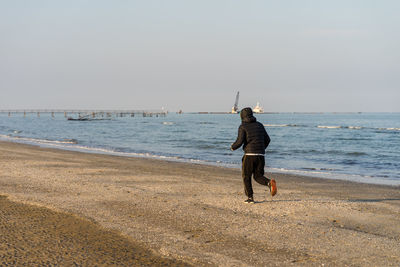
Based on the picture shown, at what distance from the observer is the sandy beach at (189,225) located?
4891 mm

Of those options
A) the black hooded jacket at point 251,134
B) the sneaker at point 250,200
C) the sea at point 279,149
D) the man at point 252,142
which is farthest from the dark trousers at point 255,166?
the sea at point 279,149

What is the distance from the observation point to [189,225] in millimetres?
6391

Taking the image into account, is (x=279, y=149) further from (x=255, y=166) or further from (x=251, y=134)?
(x=251, y=134)

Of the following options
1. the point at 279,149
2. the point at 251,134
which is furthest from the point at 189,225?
the point at 279,149

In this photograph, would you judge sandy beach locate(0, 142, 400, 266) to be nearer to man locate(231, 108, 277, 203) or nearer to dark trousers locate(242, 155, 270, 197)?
dark trousers locate(242, 155, 270, 197)

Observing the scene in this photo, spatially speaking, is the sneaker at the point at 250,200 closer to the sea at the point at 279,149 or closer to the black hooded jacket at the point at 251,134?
the black hooded jacket at the point at 251,134

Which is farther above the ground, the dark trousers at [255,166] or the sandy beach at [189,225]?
the dark trousers at [255,166]

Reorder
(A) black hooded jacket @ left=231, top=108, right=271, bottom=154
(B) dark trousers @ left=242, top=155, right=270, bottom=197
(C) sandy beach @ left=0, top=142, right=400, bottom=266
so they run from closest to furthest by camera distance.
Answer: (C) sandy beach @ left=0, top=142, right=400, bottom=266 → (A) black hooded jacket @ left=231, top=108, right=271, bottom=154 → (B) dark trousers @ left=242, top=155, right=270, bottom=197

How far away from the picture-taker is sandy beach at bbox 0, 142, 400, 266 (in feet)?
16.0

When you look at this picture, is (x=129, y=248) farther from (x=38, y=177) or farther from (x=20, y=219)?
(x=38, y=177)

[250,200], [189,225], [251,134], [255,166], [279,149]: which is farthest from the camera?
[279,149]

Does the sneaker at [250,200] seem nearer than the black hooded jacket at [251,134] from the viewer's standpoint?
No

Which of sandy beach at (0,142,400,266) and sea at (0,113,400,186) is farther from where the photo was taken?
sea at (0,113,400,186)

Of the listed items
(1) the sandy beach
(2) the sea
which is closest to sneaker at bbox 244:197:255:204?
(1) the sandy beach
